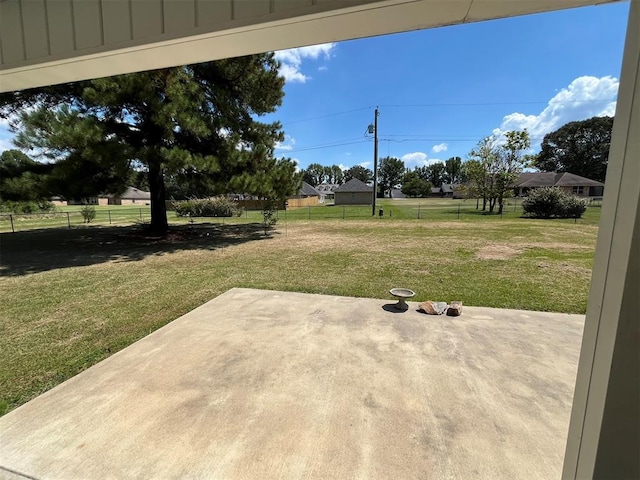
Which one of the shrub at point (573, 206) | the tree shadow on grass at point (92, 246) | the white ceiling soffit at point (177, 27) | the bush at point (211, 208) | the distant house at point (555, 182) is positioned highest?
the distant house at point (555, 182)

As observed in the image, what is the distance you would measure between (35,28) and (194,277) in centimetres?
475

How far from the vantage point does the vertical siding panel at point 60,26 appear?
1638 millimetres

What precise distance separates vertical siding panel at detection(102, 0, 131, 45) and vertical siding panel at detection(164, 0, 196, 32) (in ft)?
0.82

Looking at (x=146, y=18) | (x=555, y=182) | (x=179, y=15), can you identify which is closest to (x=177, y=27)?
(x=179, y=15)

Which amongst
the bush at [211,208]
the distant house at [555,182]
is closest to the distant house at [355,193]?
the distant house at [555,182]

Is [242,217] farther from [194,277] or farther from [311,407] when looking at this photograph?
[311,407]

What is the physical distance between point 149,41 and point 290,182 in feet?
34.1

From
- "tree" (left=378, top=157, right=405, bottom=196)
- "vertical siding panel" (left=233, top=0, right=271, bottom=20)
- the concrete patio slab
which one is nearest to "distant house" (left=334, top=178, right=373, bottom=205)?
"tree" (left=378, top=157, right=405, bottom=196)

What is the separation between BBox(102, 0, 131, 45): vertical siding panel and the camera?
5.03 ft

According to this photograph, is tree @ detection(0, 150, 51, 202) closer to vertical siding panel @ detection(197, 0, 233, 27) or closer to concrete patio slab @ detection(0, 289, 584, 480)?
concrete patio slab @ detection(0, 289, 584, 480)

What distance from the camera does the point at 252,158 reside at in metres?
10.5

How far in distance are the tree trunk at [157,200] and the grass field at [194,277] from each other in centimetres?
77

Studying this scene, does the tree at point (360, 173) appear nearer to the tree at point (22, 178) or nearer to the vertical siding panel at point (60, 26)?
the tree at point (22, 178)

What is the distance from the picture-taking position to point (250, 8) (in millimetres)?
1295
